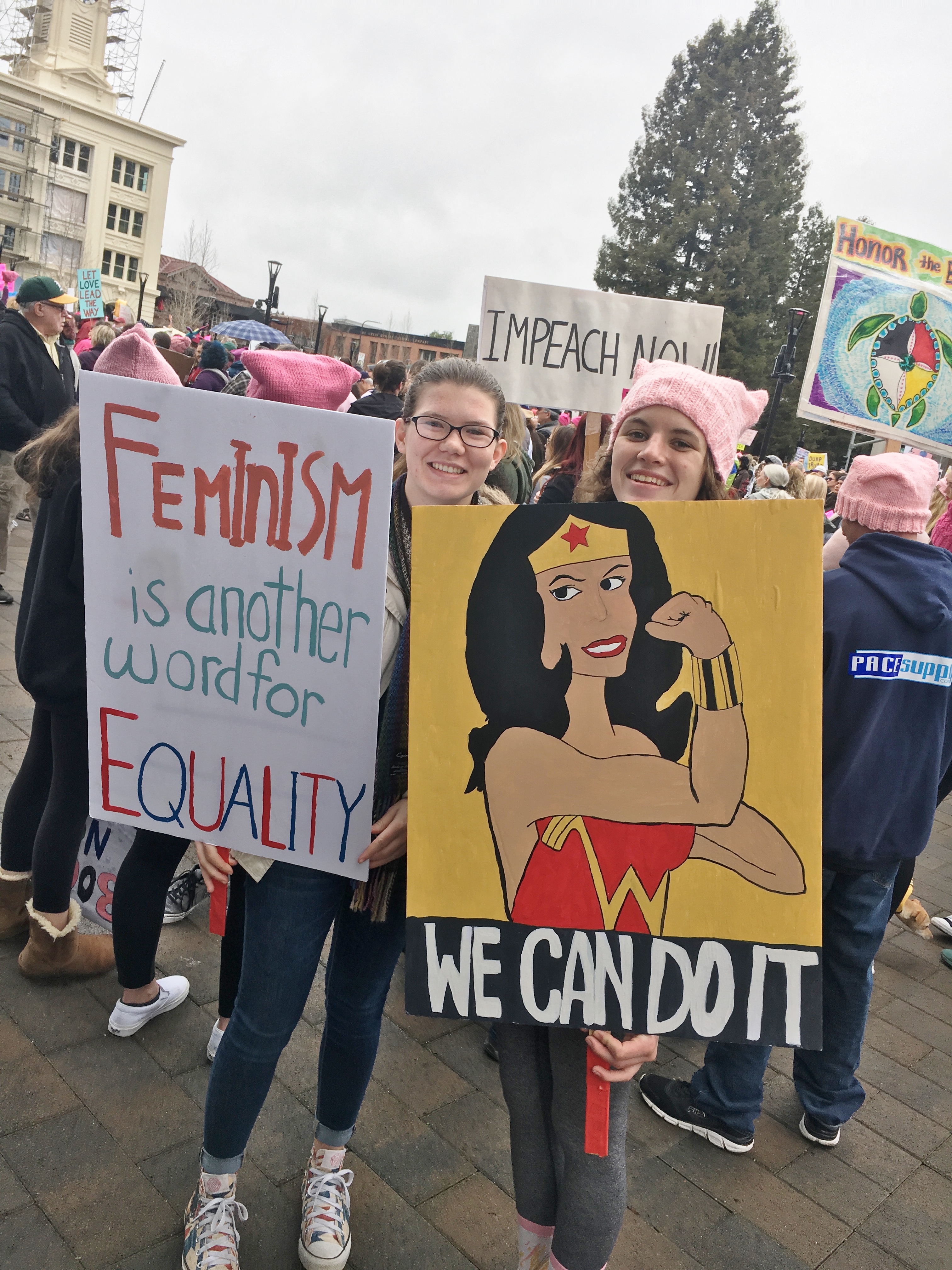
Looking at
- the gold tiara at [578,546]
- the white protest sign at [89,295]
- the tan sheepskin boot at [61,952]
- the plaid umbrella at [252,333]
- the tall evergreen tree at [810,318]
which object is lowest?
the tan sheepskin boot at [61,952]

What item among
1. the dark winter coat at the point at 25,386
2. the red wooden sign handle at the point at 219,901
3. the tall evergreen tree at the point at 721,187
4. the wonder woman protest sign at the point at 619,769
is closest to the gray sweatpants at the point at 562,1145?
the wonder woman protest sign at the point at 619,769

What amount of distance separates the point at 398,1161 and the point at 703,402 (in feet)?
6.24

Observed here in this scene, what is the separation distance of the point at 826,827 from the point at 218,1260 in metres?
1.64

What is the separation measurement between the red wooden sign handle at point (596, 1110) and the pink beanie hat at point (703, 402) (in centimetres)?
108

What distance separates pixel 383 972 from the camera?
1.88 m

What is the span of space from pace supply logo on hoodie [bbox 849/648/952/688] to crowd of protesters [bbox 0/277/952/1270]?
0.02 metres

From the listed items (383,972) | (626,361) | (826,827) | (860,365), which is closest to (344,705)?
(383,972)

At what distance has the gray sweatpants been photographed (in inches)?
61.4

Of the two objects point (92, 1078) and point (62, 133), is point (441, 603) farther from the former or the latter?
point (62, 133)

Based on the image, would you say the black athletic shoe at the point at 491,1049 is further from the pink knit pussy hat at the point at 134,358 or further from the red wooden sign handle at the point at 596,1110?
the pink knit pussy hat at the point at 134,358

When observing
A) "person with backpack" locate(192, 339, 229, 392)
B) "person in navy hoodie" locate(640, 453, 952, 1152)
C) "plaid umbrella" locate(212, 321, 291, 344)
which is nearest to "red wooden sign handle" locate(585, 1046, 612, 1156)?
"person in navy hoodie" locate(640, 453, 952, 1152)

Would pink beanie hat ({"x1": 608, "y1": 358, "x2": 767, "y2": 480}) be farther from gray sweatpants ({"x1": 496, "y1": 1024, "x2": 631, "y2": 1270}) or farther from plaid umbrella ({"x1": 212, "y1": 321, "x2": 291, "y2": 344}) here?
plaid umbrella ({"x1": 212, "y1": 321, "x2": 291, "y2": 344})

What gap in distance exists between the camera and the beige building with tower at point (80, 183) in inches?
2169

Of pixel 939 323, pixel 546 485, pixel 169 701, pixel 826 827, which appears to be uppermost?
pixel 939 323
